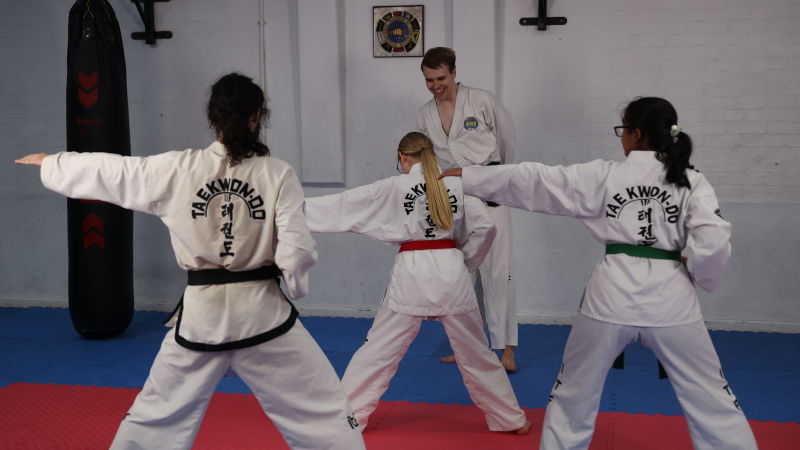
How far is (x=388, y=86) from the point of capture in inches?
220

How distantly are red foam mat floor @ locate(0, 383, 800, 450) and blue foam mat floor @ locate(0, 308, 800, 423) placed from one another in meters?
0.19

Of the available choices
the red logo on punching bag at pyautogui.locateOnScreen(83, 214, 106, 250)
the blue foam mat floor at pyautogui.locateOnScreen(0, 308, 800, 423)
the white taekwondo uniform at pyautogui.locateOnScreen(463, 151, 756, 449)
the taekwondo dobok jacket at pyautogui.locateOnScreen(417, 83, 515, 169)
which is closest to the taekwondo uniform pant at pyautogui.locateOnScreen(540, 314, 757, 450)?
the white taekwondo uniform at pyautogui.locateOnScreen(463, 151, 756, 449)

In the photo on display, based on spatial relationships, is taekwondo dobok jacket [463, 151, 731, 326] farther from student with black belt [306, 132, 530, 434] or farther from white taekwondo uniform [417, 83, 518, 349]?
white taekwondo uniform [417, 83, 518, 349]

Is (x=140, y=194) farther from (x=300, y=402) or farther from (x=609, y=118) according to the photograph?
(x=609, y=118)

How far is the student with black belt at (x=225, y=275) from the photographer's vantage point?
234cm

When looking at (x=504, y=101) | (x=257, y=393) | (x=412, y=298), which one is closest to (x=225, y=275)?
(x=257, y=393)

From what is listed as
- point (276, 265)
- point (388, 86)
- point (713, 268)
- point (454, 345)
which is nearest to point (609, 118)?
point (388, 86)

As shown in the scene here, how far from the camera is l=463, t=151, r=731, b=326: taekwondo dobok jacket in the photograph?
8.46ft

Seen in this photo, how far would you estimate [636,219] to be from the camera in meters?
2.62

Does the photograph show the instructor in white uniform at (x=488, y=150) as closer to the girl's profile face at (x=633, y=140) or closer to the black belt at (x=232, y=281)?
the girl's profile face at (x=633, y=140)

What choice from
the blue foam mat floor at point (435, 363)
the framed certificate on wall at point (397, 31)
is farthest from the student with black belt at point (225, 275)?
the framed certificate on wall at point (397, 31)

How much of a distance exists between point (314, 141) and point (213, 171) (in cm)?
335

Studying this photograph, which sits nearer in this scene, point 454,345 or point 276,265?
point 276,265

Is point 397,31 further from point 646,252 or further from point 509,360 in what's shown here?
point 646,252
